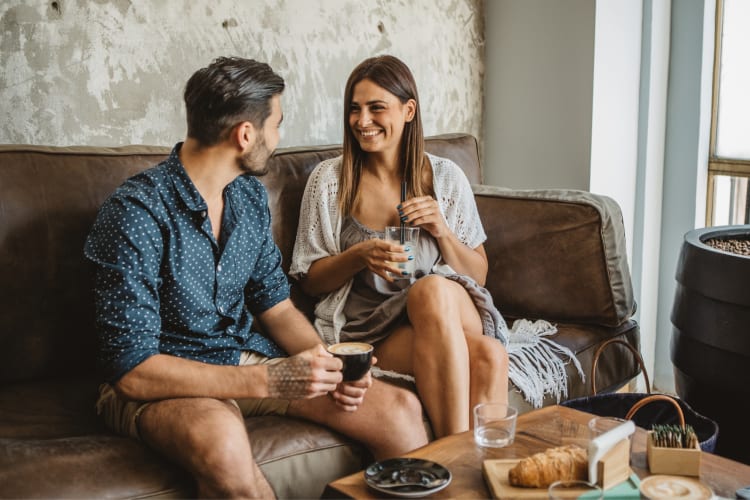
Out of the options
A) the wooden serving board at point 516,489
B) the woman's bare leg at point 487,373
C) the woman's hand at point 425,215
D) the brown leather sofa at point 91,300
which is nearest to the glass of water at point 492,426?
the wooden serving board at point 516,489

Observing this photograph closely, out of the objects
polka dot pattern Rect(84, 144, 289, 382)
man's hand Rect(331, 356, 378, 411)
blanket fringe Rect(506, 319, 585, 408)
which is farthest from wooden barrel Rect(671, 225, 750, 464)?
polka dot pattern Rect(84, 144, 289, 382)

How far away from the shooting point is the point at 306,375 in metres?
1.58

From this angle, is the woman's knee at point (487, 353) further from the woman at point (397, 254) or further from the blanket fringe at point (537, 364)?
the blanket fringe at point (537, 364)

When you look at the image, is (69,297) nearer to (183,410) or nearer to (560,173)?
(183,410)

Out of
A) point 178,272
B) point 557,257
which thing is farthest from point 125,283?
point 557,257

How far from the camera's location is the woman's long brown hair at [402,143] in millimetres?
2307

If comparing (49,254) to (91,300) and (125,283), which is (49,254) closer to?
(91,300)

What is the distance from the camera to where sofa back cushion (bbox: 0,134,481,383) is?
1.86m

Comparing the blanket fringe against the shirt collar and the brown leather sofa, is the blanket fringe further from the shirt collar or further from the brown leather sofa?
the shirt collar

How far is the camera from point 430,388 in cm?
189

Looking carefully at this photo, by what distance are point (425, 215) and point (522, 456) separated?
939 mm

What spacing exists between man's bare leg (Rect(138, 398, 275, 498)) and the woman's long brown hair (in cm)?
90

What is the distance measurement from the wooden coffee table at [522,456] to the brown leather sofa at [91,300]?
34cm

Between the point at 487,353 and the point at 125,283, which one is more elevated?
the point at 125,283
